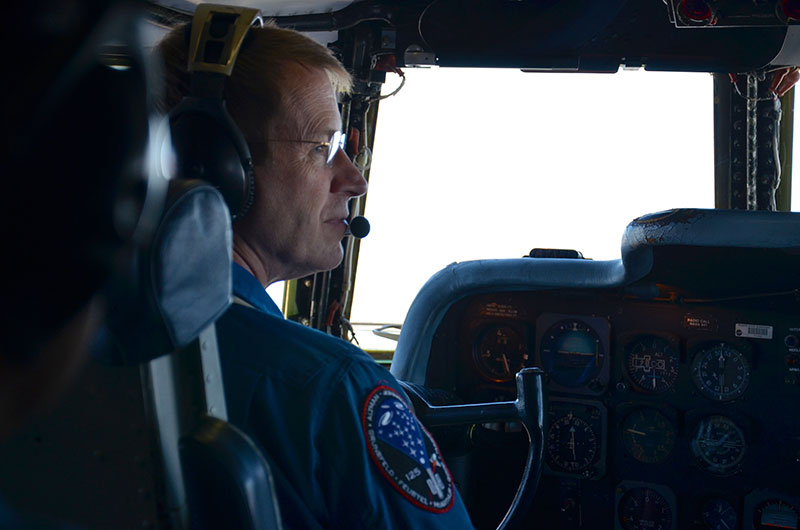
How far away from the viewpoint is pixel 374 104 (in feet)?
9.50

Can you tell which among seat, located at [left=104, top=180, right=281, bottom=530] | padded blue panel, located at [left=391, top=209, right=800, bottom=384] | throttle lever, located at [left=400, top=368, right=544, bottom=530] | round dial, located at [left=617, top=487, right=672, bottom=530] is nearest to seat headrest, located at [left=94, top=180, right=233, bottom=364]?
seat, located at [left=104, top=180, right=281, bottom=530]

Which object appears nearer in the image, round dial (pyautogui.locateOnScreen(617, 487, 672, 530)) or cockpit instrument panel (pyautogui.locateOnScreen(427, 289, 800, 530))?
cockpit instrument panel (pyautogui.locateOnScreen(427, 289, 800, 530))

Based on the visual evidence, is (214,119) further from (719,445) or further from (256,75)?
(719,445)

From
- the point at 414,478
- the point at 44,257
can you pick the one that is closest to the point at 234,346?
the point at 414,478

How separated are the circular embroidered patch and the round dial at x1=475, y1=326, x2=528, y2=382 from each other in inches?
55.1

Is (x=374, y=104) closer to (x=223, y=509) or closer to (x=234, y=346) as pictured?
(x=234, y=346)

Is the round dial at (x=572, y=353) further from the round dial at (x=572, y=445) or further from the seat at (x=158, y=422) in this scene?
the seat at (x=158, y=422)

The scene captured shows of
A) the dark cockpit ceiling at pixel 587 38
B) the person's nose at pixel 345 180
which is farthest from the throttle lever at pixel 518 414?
the dark cockpit ceiling at pixel 587 38

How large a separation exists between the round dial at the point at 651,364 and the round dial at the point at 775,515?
0.38 m

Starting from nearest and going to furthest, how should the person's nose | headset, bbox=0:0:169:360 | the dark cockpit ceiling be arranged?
headset, bbox=0:0:169:360 → the person's nose → the dark cockpit ceiling

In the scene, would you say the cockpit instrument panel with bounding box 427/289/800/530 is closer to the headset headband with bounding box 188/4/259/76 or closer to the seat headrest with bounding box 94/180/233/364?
the headset headband with bounding box 188/4/259/76

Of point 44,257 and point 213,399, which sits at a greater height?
point 44,257

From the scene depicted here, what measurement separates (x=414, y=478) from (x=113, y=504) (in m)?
0.36

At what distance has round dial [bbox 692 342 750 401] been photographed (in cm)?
194
